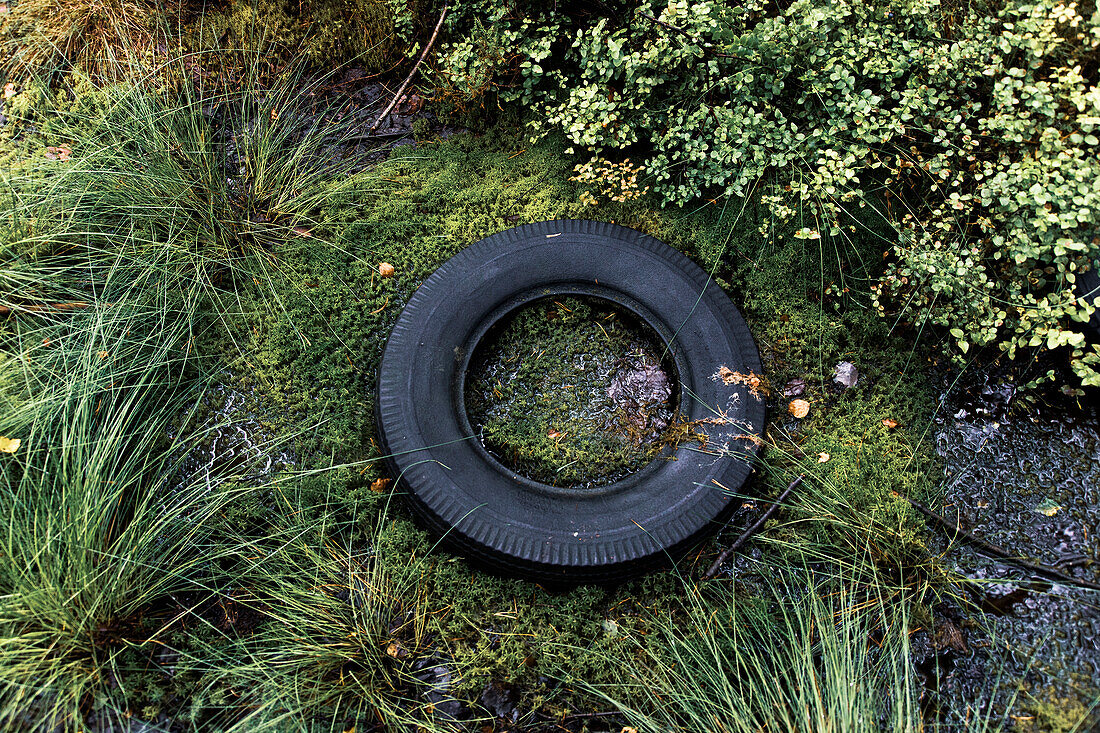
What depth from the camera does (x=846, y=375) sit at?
9.04 feet

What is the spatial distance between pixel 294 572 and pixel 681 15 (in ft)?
8.65

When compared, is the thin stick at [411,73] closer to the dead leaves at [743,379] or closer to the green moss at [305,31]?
the green moss at [305,31]

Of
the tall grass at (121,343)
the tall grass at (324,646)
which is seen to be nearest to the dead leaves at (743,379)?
the tall grass at (324,646)

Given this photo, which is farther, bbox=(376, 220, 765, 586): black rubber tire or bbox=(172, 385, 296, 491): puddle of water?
bbox=(172, 385, 296, 491): puddle of water

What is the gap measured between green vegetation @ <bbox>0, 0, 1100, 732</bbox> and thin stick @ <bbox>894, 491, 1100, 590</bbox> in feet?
0.35

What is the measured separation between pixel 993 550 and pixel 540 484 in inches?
70.9

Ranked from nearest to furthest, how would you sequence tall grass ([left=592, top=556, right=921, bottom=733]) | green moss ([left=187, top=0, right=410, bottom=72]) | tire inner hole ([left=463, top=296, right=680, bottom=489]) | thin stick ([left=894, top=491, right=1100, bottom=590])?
1. tall grass ([left=592, top=556, right=921, bottom=733])
2. thin stick ([left=894, top=491, right=1100, bottom=590])
3. tire inner hole ([left=463, top=296, right=680, bottom=489])
4. green moss ([left=187, top=0, right=410, bottom=72])

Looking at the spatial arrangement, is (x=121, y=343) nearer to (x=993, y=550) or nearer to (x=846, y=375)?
(x=846, y=375)

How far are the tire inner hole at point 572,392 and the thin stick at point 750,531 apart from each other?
0.47 m

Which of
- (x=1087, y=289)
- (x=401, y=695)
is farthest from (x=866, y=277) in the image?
(x=401, y=695)

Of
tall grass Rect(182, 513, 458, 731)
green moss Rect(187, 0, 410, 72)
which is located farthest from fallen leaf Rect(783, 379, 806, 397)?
green moss Rect(187, 0, 410, 72)

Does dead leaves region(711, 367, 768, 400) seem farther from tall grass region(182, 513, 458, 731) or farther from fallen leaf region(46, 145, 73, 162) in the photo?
fallen leaf region(46, 145, 73, 162)

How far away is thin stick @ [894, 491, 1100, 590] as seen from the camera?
2352 millimetres

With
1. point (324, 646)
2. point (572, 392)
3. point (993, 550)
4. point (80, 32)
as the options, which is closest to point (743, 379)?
point (572, 392)
